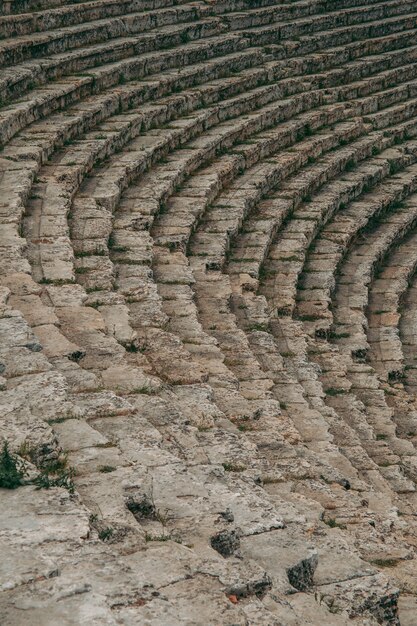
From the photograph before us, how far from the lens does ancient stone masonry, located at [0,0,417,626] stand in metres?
5.16

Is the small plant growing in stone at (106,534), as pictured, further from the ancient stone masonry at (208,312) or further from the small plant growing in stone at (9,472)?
the small plant growing in stone at (9,472)

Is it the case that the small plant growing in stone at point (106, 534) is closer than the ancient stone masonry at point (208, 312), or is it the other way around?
the small plant growing in stone at point (106, 534)

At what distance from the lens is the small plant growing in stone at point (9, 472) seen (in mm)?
5293

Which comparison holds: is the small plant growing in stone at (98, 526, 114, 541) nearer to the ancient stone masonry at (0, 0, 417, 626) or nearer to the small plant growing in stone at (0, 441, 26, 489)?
the ancient stone masonry at (0, 0, 417, 626)

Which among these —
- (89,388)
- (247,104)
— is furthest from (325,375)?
(247,104)

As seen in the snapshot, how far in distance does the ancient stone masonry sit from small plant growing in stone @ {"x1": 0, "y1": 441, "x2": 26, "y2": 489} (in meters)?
0.01

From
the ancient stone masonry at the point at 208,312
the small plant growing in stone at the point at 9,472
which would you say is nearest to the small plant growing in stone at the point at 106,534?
the ancient stone masonry at the point at 208,312

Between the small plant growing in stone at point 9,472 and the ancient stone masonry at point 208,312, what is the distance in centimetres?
1

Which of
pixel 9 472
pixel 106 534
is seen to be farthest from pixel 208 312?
pixel 106 534

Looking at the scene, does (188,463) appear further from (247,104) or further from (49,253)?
(247,104)

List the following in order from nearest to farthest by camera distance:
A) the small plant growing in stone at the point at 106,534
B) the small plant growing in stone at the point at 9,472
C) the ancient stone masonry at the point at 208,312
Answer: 1. the small plant growing in stone at the point at 106,534
2. the ancient stone masonry at the point at 208,312
3. the small plant growing in stone at the point at 9,472

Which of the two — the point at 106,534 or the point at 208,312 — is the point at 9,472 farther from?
the point at 208,312

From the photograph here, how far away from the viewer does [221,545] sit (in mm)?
5383

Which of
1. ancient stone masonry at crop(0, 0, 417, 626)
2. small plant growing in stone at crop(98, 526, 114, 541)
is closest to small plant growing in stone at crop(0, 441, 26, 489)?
ancient stone masonry at crop(0, 0, 417, 626)
